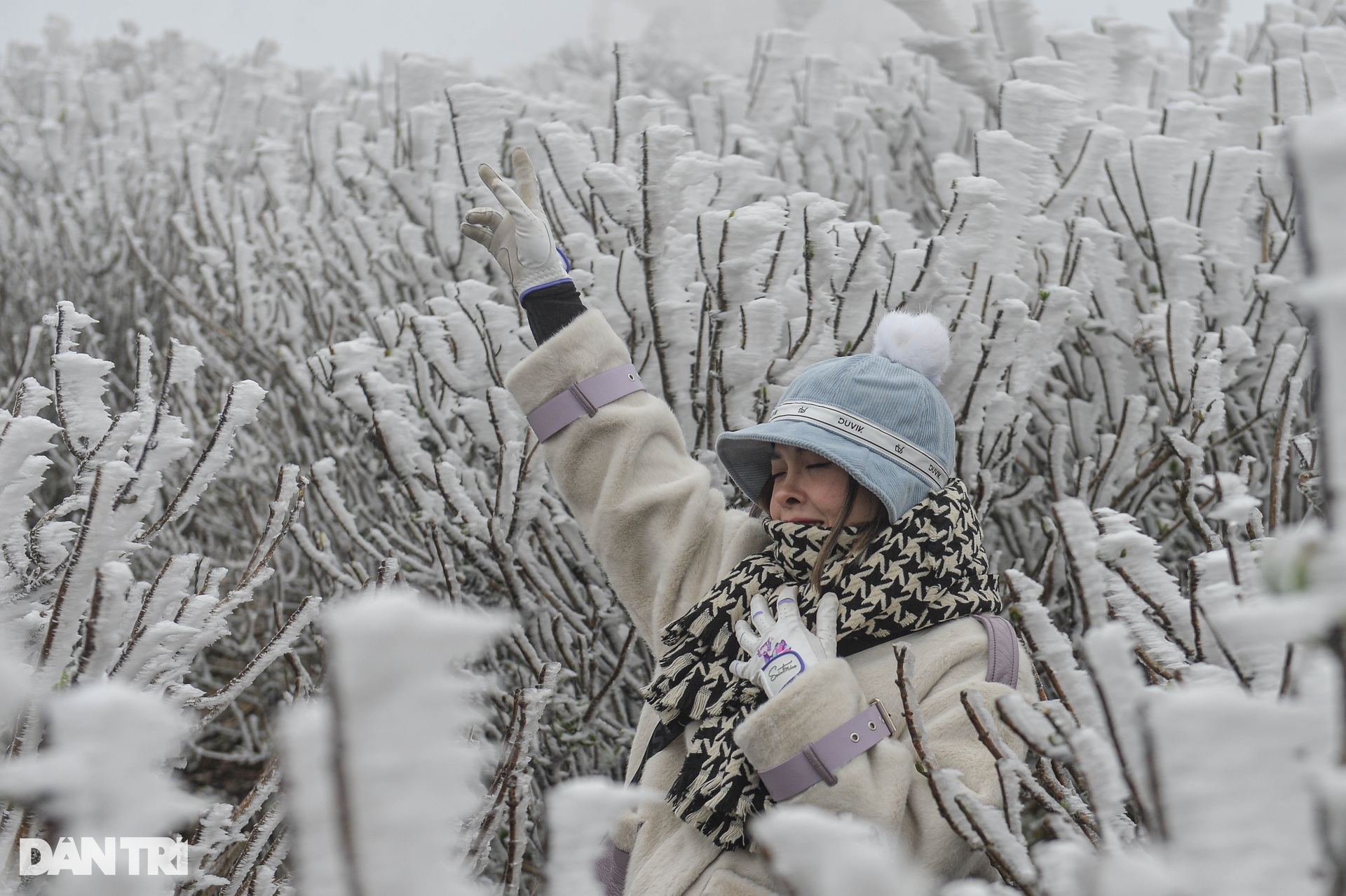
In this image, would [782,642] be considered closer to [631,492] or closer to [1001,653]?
[1001,653]

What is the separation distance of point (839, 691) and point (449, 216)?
Answer: 240 centimetres

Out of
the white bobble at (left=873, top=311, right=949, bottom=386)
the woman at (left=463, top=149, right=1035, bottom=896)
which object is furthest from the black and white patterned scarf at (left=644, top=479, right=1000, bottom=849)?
the white bobble at (left=873, top=311, right=949, bottom=386)

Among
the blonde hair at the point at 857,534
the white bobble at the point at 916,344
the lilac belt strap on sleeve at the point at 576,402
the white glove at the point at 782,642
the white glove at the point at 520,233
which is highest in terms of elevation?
A: the white glove at the point at 520,233

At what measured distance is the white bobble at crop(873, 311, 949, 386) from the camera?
6.62ft

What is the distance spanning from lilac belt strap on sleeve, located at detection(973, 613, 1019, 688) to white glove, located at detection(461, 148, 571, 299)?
3.44 feet

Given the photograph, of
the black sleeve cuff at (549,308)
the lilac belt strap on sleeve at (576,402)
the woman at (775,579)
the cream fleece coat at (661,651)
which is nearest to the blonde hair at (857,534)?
the woman at (775,579)

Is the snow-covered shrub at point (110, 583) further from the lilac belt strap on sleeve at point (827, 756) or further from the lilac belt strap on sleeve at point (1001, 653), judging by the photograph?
the lilac belt strap on sleeve at point (1001, 653)

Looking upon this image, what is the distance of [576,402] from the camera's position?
6.94 ft

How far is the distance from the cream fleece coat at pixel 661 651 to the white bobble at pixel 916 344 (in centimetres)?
43

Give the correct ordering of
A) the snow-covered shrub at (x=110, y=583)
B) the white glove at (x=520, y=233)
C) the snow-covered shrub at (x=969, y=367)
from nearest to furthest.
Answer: the snow-covered shrub at (x=969, y=367), the snow-covered shrub at (x=110, y=583), the white glove at (x=520, y=233)

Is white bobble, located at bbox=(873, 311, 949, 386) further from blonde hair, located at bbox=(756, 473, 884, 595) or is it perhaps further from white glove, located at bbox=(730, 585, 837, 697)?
white glove, located at bbox=(730, 585, 837, 697)

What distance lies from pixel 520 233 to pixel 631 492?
1.78 feet

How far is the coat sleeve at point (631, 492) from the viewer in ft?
6.91

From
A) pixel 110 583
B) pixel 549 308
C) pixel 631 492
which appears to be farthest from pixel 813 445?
pixel 110 583
